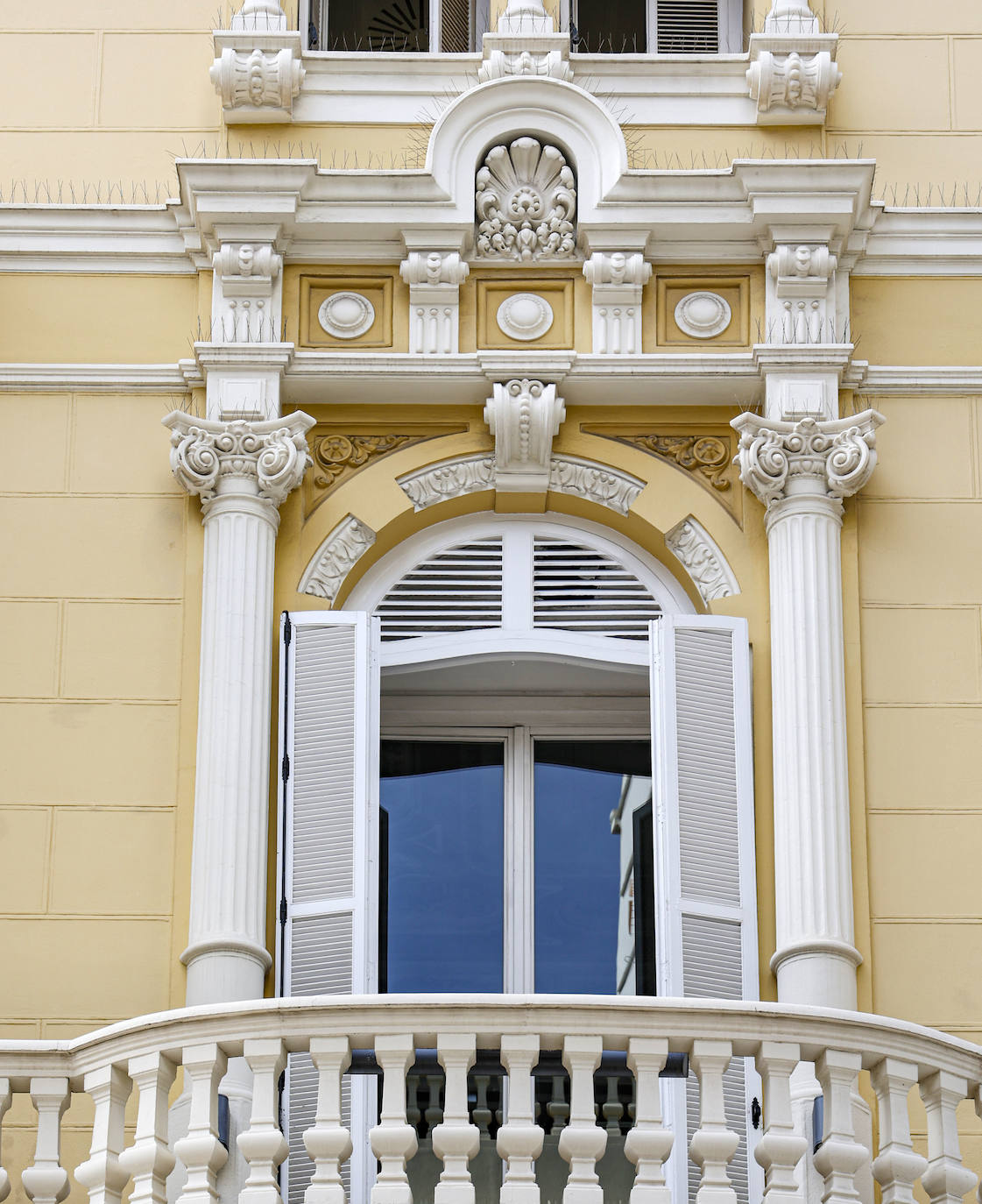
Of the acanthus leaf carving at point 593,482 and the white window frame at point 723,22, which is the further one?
the white window frame at point 723,22

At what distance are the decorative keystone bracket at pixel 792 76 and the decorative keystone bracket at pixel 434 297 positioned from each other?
1766 mm

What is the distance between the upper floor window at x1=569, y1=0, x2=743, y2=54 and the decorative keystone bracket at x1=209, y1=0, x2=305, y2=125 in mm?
1583

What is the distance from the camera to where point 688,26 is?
14945 millimetres

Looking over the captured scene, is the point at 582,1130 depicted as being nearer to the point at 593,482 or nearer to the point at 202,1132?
the point at 202,1132

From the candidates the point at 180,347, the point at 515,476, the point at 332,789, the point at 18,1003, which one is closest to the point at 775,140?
the point at 515,476

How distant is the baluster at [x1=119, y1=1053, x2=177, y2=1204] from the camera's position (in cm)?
1068

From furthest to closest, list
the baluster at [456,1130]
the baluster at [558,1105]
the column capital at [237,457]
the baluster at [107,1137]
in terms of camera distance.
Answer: the column capital at [237,457] < the baluster at [558,1105] < the baluster at [107,1137] < the baluster at [456,1130]

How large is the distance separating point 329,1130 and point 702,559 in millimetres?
4102

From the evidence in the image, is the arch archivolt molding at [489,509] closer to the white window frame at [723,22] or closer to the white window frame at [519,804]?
the white window frame at [519,804]

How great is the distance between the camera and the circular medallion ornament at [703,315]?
13953 mm

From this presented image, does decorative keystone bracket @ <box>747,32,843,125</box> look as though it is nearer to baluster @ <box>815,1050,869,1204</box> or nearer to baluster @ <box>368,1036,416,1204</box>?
baluster @ <box>815,1050,869,1204</box>

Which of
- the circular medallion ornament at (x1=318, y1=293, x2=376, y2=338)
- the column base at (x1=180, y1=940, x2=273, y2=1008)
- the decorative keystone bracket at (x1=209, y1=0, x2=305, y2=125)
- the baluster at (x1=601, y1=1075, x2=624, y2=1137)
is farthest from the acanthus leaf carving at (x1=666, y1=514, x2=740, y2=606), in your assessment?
the decorative keystone bracket at (x1=209, y1=0, x2=305, y2=125)

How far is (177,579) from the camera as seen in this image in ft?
44.2

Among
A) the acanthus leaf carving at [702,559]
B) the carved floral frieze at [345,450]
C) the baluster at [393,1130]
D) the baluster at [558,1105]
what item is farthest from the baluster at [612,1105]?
the carved floral frieze at [345,450]
